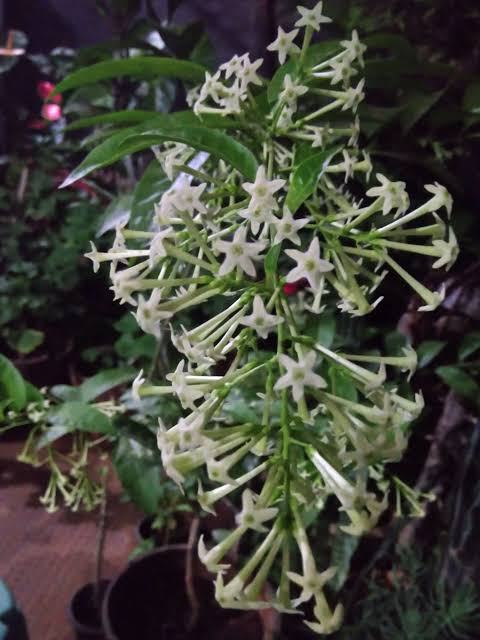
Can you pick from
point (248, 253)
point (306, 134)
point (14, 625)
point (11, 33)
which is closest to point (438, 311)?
point (306, 134)

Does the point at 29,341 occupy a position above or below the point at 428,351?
below

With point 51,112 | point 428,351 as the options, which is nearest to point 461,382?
point 428,351

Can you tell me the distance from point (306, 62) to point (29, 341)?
100cm

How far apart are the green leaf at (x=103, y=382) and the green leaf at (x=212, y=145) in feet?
1.25

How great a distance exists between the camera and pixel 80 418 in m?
0.63

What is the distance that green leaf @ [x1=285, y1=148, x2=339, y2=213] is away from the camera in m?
0.34

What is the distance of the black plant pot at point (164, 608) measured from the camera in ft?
2.56

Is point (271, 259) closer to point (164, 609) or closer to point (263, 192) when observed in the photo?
point (263, 192)

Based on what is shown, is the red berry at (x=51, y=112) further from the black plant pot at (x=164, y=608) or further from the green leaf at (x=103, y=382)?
the black plant pot at (x=164, y=608)

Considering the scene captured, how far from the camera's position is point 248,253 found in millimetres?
315

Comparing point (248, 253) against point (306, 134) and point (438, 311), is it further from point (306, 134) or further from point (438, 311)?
point (438, 311)

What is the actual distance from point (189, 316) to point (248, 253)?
0.74 metres

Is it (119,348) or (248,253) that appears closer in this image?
(248,253)

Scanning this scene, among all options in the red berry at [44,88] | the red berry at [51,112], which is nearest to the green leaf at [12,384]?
the red berry at [51,112]
